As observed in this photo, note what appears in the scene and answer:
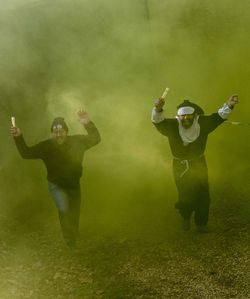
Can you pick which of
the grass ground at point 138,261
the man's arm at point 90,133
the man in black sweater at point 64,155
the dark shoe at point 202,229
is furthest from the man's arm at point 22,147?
the dark shoe at point 202,229

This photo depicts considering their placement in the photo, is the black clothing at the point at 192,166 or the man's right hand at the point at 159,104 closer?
the man's right hand at the point at 159,104

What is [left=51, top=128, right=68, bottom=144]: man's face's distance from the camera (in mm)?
4840

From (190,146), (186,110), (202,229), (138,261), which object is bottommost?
(138,261)

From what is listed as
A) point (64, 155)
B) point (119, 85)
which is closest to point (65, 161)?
point (64, 155)

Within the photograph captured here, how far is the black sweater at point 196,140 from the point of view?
16.3 feet

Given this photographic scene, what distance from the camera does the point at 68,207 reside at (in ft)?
16.3

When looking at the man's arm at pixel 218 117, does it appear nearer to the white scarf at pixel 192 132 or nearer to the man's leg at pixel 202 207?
the white scarf at pixel 192 132

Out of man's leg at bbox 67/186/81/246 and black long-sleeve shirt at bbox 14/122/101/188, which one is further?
man's leg at bbox 67/186/81/246

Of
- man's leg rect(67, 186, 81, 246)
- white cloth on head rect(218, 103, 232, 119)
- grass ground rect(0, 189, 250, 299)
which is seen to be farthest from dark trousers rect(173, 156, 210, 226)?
man's leg rect(67, 186, 81, 246)

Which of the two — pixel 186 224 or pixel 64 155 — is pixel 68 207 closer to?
pixel 64 155

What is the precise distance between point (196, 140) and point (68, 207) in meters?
1.59

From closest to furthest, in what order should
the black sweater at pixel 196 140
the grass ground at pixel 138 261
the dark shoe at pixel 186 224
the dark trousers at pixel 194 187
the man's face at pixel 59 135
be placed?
the grass ground at pixel 138 261
the man's face at pixel 59 135
the black sweater at pixel 196 140
the dark trousers at pixel 194 187
the dark shoe at pixel 186 224

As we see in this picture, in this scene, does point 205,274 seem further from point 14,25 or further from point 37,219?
point 14,25

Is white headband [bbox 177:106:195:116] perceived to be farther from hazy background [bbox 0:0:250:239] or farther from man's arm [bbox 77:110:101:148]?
hazy background [bbox 0:0:250:239]
